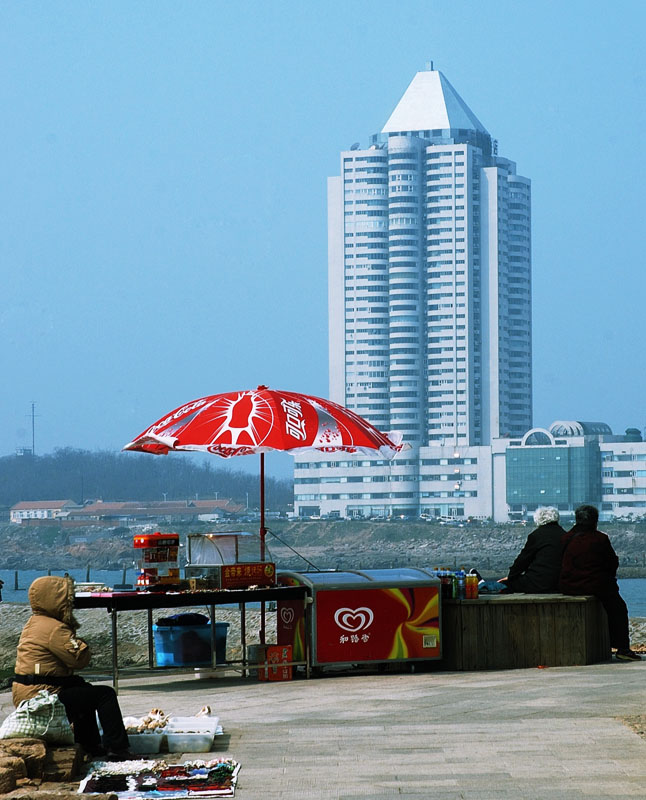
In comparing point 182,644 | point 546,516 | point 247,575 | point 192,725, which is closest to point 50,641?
point 192,725

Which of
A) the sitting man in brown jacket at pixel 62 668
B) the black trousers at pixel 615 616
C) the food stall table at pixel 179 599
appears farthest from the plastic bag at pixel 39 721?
the black trousers at pixel 615 616

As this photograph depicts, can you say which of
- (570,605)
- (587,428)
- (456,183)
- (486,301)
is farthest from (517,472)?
(570,605)

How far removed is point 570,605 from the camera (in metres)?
11.7

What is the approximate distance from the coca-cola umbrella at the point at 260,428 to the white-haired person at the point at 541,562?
1.50m

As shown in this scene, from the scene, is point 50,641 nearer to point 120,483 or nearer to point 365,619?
point 365,619

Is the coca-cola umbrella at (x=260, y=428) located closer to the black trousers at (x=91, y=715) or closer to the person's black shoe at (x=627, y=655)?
the person's black shoe at (x=627, y=655)

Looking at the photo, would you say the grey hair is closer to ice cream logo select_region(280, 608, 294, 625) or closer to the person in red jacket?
the person in red jacket

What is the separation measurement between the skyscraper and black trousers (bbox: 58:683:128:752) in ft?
522

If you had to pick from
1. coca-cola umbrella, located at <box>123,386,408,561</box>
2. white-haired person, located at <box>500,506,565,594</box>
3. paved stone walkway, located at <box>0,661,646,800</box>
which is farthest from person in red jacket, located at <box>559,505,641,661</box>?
coca-cola umbrella, located at <box>123,386,408,561</box>

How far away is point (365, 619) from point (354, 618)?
0.10 meters

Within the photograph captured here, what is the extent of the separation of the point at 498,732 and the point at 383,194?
168 meters

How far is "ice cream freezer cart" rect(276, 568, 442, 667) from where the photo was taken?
11.1 metres

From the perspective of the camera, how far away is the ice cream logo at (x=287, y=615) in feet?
37.5

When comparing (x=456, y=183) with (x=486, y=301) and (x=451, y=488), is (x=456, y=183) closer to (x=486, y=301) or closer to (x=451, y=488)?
(x=486, y=301)
